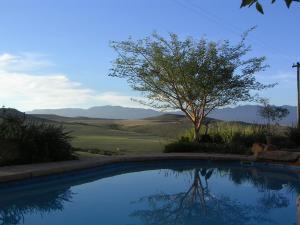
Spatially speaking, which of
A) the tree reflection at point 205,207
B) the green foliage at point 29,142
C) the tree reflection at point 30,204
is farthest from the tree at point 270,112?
the tree reflection at point 30,204

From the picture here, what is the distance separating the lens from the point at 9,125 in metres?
11.2

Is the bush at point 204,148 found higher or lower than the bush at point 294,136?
lower

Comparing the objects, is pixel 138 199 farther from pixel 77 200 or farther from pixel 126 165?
pixel 126 165

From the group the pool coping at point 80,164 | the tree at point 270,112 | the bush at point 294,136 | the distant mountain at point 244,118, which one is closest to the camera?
the pool coping at point 80,164

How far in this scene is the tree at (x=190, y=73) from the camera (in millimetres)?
16531

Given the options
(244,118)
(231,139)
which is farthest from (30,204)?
(244,118)

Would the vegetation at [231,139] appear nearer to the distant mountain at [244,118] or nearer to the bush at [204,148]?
the bush at [204,148]

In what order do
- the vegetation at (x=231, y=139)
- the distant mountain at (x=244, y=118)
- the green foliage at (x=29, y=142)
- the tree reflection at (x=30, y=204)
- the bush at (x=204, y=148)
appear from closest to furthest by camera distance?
the tree reflection at (x=30, y=204) < the green foliage at (x=29, y=142) < the bush at (x=204, y=148) < the vegetation at (x=231, y=139) < the distant mountain at (x=244, y=118)

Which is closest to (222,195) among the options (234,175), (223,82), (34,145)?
(234,175)

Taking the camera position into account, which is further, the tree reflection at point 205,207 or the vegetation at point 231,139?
the vegetation at point 231,139

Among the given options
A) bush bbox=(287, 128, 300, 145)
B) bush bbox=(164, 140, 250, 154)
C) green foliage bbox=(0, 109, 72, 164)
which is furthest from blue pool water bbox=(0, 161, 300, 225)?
bush bbox=(287, 128, 300, 145)

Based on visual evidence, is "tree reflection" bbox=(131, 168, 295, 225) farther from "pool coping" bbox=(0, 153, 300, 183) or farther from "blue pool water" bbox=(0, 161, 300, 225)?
Answer: "pool coping" bbox=(0, 153, 300, 183)

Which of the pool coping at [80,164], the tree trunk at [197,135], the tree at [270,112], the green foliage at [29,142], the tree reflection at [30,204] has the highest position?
the tree at [270,112]

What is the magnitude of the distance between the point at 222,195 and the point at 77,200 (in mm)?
3008
